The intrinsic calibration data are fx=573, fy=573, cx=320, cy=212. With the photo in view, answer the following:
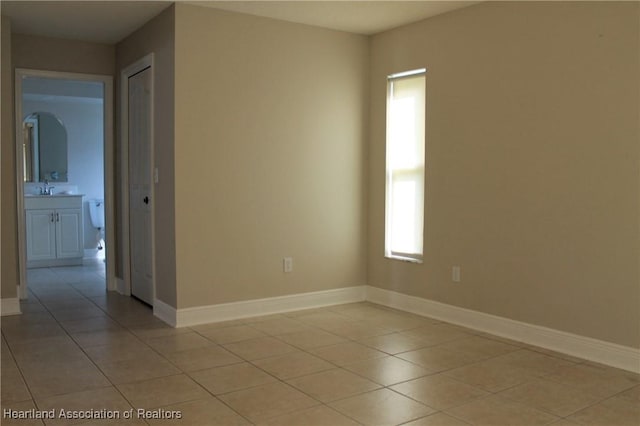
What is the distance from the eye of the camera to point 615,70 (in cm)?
335

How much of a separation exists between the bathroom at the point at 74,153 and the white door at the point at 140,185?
7.28ft

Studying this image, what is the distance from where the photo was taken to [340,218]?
514cm

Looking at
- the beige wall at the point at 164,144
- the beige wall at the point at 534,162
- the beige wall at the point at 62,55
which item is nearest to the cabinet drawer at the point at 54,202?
the beige wall at the point at 62,55

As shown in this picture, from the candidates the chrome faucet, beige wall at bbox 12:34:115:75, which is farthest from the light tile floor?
the chrome faucet

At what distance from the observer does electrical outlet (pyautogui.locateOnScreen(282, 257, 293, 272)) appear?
4828 millimetres

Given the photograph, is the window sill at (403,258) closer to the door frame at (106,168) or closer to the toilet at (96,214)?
the door frame at (106,168)

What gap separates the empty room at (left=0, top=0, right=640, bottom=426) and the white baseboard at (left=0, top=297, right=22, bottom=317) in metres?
0.02

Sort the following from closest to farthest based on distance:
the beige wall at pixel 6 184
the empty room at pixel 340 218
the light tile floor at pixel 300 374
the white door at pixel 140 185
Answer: the light tile floor at pixel 300 374 → the empty room at pixel 340 218 → the beige wall at pixel 6 184 → the white door at pixel 140 185

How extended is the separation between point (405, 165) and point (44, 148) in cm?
524

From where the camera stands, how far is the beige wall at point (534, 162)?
11.0ft

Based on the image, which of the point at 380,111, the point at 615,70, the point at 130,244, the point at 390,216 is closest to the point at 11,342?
the point at 130,244

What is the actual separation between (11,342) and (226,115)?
2.20m

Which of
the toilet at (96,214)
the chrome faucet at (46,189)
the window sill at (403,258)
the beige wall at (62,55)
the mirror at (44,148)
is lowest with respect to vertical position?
the window sill at (403,258)

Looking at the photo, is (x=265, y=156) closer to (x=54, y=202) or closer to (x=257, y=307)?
(x=257, y=307)
